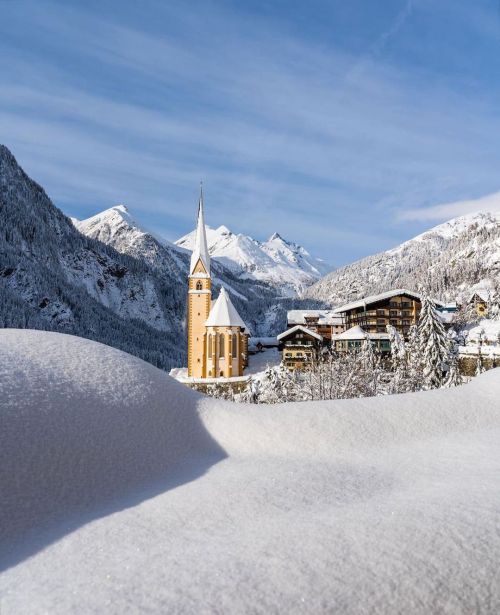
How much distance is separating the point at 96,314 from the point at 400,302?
120 meters

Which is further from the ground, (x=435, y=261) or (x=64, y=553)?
(x=435, y=261)

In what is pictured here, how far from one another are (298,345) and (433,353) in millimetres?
22267

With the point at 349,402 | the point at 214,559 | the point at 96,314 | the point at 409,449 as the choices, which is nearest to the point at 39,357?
the point at 214,559

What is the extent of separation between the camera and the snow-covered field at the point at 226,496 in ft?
11.1

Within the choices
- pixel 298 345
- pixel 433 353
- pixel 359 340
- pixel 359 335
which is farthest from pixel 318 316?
pixel 433 353

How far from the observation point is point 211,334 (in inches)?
2035

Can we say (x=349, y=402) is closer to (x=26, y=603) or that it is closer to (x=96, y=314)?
(x=26, y=603)

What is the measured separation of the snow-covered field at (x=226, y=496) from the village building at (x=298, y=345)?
132ft

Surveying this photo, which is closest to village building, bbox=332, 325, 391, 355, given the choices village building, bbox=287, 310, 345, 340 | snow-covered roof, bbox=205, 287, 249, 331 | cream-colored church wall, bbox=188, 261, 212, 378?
village building, bbox=287, 310, 345, 340

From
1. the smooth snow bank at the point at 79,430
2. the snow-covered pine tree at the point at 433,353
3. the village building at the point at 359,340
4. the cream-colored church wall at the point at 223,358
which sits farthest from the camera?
the cream-colored church wall at the point at 223,358

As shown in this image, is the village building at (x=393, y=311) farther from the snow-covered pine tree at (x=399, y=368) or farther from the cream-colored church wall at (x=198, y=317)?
the cream-colored church wall at (x=198, y=317)

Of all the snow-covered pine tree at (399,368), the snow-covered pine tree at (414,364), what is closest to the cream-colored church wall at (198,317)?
the snow-covered pine tree at (399,368)

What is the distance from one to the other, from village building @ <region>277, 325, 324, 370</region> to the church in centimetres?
585

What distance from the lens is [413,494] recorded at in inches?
194
